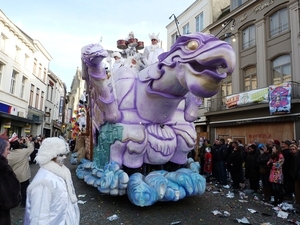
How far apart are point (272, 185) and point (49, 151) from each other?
17.0 feet

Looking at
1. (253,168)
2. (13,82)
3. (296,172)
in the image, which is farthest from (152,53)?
(13,82)

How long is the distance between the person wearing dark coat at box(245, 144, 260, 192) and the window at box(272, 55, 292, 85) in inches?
297

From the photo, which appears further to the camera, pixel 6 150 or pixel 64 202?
pixel 6 150

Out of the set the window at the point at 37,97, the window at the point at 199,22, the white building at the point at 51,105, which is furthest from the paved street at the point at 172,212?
the white building at the point at 51,105

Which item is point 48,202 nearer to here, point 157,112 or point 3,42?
point 157,112

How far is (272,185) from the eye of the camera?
5.72 metres

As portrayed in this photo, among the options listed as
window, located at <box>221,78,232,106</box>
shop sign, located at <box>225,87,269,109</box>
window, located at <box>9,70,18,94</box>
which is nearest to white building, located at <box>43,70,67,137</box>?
window, located at <box>9,70,18,94</box>

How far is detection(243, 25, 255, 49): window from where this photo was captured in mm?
15092

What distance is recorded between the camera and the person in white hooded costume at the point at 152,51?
20.3ft

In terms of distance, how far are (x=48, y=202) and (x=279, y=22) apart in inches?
581

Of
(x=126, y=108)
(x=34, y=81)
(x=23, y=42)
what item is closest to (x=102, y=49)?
(x=126, y=108)

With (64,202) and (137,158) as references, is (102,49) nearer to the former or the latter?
(137,158)

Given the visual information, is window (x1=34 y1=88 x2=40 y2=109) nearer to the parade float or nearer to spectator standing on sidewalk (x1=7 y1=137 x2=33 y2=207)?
spectator standing on sidewalk (x1=7 y1=137 x2=33 y2=207)

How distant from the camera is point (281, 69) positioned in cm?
1323
